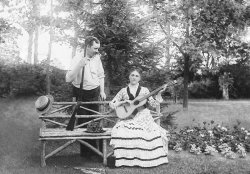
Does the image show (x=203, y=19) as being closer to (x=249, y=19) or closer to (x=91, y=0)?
(x=249, y=19)

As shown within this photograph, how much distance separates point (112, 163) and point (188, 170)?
4.30 feet

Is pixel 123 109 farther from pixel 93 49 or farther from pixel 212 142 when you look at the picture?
pixel 212 142

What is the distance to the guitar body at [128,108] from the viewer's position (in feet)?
20.6

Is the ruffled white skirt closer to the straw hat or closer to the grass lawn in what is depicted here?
the grass lawn

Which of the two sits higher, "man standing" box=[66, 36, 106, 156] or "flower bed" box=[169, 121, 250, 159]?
"man standing" box=[66, 36, 106, 156]

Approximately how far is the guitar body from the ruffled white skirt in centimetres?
21

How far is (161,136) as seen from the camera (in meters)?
6.20

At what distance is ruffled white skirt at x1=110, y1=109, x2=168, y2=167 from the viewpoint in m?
5.86

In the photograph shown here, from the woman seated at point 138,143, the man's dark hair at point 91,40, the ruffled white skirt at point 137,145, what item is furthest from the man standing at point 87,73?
the ruffled white skirt at point 137,145

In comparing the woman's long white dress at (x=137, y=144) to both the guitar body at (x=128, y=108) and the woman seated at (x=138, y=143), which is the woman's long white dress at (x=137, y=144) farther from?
the guitar body at (x=128, y=108)

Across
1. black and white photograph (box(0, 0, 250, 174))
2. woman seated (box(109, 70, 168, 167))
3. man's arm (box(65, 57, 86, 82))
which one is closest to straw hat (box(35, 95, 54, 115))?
black and white photograph (box(0, 0, 250, 174))

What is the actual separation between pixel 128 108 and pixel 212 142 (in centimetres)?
228

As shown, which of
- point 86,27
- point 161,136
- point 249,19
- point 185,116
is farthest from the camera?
point 249,19

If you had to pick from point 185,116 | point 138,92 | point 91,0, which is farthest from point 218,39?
point 138,92
